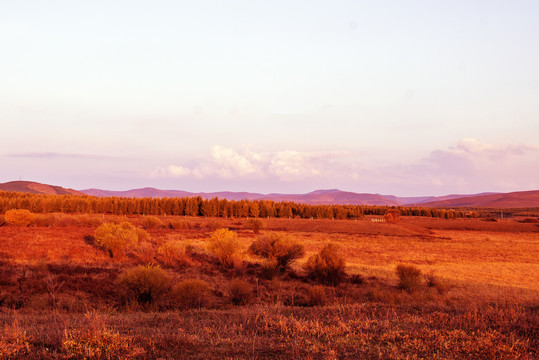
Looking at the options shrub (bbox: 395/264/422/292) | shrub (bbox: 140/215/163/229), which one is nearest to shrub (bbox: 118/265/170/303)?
shrub (bbox: 395/264/422/292)

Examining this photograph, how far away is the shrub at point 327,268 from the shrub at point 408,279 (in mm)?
2911

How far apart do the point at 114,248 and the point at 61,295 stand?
35.9ft

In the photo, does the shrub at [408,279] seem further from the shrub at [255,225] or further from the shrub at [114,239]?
the shrub at [255,225]

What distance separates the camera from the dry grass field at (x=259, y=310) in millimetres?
5902

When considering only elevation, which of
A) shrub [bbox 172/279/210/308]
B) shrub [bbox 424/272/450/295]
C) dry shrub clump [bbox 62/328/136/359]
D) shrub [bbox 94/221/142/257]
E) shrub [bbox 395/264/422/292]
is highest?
dry shrub clump [bbox 62/328/136/359]

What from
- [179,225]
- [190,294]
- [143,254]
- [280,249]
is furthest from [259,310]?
[179,225]

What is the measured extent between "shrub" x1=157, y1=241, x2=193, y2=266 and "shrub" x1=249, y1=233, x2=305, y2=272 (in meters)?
4.49

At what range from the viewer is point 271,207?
98.1 metres

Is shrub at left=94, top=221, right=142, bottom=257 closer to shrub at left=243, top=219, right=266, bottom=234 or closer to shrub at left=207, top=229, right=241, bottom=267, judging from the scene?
shrub at left=207, top=229, right=241, bottom=267

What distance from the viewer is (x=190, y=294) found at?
492 inches

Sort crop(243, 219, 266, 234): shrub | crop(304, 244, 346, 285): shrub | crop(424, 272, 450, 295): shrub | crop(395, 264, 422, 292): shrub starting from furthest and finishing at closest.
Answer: crop(243, 219, 266, 234): shrub, crop(304, 244, 346, 285): shrub, crop(395, 264, 422, 292): shrub, crop(424, 272, 450, 295): shrub

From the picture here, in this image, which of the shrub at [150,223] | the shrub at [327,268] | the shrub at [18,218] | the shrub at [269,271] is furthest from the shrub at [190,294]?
the shrub at [150,223]

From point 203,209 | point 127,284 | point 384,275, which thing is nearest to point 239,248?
point 384,275

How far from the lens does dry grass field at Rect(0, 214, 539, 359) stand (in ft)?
19.4
